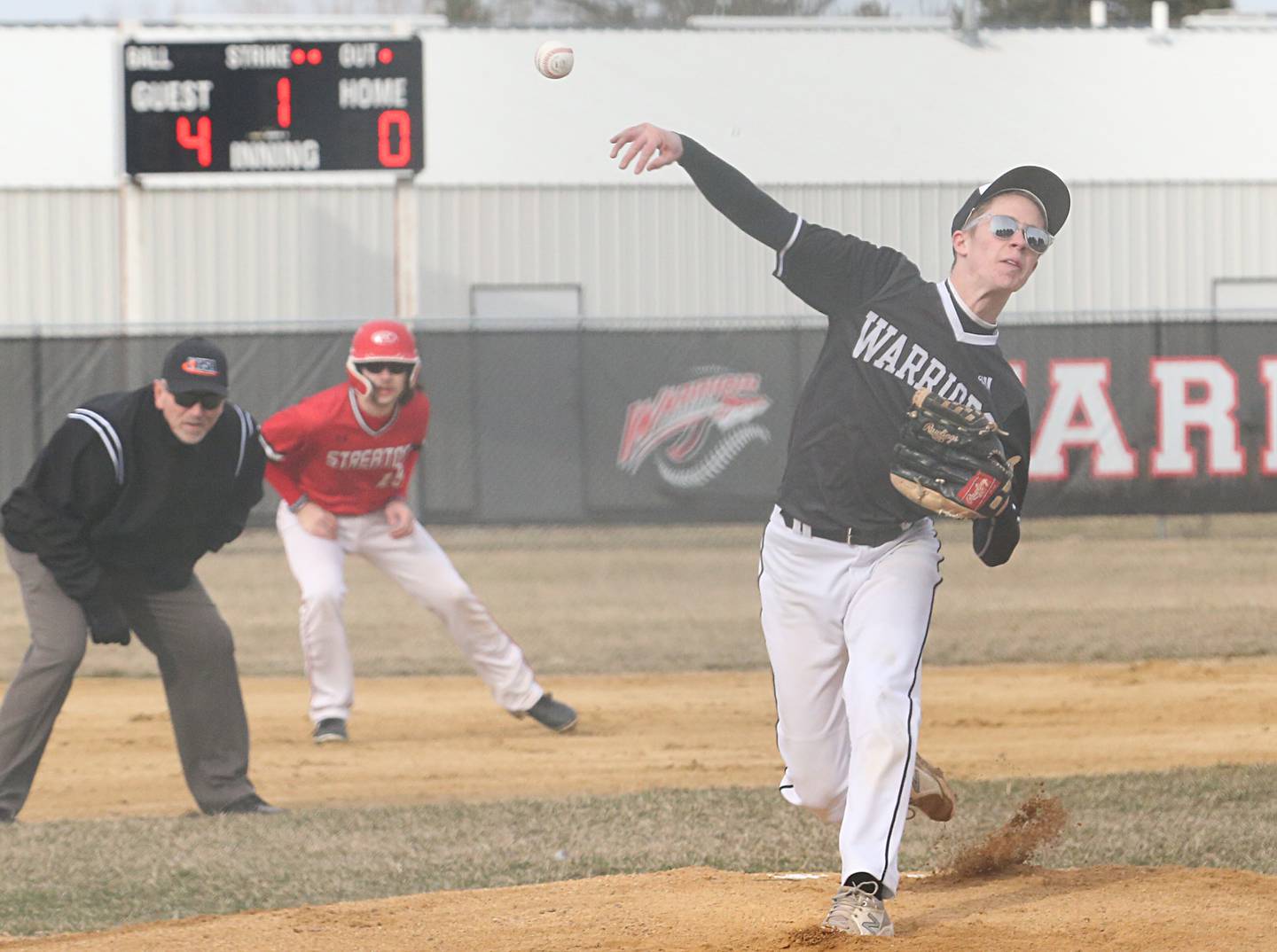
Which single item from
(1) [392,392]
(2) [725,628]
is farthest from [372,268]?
→ (1) [392,392]

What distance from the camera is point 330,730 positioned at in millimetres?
8398

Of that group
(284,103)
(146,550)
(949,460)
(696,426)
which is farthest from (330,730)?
(284,103)

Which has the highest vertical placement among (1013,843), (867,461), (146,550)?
(867,461)

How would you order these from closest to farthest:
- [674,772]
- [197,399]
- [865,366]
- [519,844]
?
[865,366]
[519,844]
[197,399]
[674,772]

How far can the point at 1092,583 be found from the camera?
13352mm

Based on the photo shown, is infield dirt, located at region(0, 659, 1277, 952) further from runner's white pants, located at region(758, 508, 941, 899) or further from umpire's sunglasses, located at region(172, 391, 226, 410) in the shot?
umpire's sunglasses, located at region(172, 391, 226, 410)

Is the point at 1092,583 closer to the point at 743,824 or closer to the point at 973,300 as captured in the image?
the point at 743,824

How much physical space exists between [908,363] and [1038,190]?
21.4 inches

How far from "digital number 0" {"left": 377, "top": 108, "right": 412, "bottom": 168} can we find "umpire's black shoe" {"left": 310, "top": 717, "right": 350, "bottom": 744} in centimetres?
599

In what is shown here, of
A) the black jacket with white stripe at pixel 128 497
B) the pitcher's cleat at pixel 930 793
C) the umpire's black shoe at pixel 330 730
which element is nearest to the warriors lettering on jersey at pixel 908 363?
the pitcher's cleat at pixel 930 793

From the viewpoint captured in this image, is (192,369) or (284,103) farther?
(284,103)

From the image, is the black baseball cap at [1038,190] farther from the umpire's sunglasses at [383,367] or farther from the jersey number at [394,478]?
the jersey number at [394,478]

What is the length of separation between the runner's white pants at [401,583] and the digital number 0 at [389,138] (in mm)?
5417

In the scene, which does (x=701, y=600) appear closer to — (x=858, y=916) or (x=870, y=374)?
(x=870, y=374)
